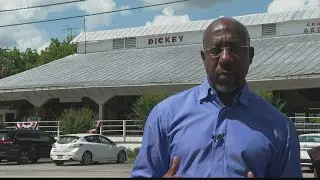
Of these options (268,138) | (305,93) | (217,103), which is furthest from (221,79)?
(305,93)

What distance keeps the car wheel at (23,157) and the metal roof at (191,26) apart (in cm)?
1875

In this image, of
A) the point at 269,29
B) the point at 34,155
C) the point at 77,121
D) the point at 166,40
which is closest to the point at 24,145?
the point at 34,155

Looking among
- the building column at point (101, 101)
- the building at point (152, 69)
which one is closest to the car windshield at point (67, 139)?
the building at point (152, 69)

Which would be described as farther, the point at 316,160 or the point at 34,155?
the point at 34,155

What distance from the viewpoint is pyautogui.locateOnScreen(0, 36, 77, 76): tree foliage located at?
80.9 m

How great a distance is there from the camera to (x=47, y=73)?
39781mm

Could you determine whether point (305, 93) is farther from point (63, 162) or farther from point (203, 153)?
point (203, 153)

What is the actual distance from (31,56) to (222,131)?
84.9 metres

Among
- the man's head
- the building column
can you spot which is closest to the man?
the man's head

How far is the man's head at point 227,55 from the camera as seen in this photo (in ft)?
8.38

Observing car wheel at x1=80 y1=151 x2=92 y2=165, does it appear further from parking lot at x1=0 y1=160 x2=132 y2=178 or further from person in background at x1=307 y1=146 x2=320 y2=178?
person in background at x1=307 y1=146 x2=320 y2=178

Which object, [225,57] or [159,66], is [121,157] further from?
[225,57]

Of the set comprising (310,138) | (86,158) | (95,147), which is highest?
(310,138)

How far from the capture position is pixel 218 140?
101 inches
